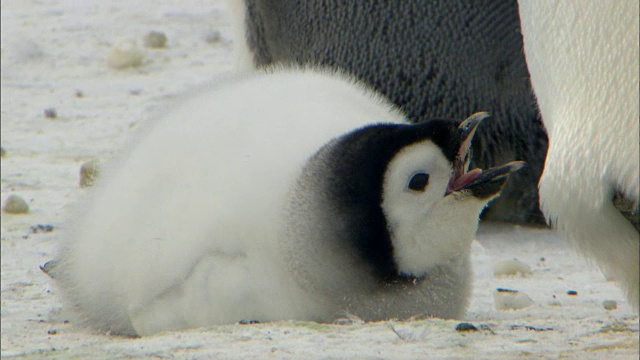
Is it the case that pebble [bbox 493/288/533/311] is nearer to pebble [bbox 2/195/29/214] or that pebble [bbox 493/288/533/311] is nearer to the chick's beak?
the chick's beak

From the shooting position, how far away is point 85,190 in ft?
8.41

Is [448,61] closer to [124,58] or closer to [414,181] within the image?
[414,181]

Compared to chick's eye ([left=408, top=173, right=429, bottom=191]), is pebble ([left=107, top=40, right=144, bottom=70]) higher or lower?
lower

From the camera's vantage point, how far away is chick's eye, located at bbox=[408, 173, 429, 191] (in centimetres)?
196

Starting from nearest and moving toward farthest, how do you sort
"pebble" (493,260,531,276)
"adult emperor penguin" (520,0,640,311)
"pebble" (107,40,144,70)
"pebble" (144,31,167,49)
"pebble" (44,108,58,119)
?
"adult emperor penguin" (520,0,640,311), "pebble" (493,260,531,276), "pebble" (44,108,58,119), "pebble" (107,40,144,70), "pebble" (144,31,167,49)

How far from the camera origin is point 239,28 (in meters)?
3.40

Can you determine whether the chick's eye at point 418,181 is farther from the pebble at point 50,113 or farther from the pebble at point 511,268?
the pebble at point 50,113

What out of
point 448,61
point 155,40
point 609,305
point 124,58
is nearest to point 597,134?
point 609,305

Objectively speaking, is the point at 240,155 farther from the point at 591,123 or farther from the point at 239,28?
the point at 239,28

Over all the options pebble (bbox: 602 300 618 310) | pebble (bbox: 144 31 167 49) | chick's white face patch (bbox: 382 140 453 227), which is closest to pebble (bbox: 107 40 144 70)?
pebble (bbox: 144 31 167 49)

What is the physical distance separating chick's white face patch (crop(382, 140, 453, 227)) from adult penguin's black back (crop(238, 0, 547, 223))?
3.57ft

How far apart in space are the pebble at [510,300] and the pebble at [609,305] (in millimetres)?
144

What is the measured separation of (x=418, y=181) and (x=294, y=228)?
0.22 metres

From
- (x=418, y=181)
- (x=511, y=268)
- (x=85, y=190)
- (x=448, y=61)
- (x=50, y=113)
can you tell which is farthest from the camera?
(x=50, y=113)
